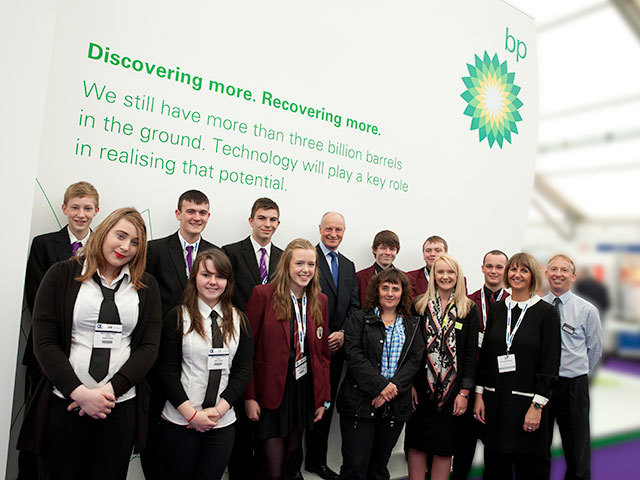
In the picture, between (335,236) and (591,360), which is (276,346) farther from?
(591,360)

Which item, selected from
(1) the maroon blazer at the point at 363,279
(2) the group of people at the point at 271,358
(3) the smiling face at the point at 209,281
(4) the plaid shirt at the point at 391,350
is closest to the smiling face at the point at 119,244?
(2) the group of people at the point at 271,358

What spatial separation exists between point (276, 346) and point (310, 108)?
1.83 m

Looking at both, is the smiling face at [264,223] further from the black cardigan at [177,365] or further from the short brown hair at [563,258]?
the short brown hair at [563,258]

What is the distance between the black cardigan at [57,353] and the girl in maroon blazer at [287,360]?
0.60 meters

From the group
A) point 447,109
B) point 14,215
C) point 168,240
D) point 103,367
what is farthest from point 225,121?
point 447,109

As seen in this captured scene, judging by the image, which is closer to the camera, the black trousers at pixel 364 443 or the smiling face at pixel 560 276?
the black trousers at pixel 364 443

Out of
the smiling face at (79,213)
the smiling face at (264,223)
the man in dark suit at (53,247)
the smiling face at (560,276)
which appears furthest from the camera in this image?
the smiling face at (560,276)

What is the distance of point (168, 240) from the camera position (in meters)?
2.49

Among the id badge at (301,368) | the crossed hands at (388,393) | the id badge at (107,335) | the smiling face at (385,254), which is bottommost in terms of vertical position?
the crossed hands at (388,393)

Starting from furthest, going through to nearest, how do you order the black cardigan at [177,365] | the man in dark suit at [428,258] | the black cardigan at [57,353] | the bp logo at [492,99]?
the bp logo at [492,99] < the man in dark suit at [428,258] < the black cardigan at [177,365] < the black cardigan at [57,353]

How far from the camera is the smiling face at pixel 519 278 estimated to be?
249 centimetres

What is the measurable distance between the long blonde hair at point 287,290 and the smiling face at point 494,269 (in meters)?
1.39

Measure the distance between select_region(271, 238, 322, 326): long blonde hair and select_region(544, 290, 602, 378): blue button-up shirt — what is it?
163 centimetres

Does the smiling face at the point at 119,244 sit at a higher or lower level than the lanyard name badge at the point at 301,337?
higher
